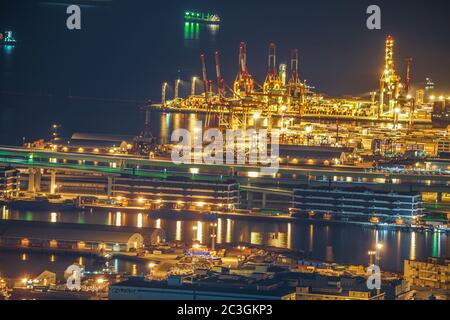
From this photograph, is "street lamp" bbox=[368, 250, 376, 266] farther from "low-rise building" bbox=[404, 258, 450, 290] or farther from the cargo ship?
the cargo ship

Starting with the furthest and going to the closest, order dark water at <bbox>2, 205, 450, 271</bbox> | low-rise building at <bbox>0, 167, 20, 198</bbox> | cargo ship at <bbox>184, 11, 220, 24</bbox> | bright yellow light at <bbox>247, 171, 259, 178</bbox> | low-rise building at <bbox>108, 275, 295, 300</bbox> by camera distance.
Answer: cargo ship at <bbox>184, 11, 220, 24</bbox>, bright yellow light at <bbox>247, 171, 259, 178</bbox>, low-rise building at <bbox>0, 167, 20, 198</bbox>, dark water at <bbox>2, 205, 450, 271</bbox>, low-rise building at <bbox>108, 275, 295, 300</bbox>

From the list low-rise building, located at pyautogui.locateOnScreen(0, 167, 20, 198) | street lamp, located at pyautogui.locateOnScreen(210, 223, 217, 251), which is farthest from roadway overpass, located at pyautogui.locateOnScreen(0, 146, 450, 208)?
street lamp, located at pyautogui.locateOnScreen(210, 223, 217, 251)

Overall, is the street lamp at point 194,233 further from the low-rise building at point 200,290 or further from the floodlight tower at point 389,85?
the floodlight tower at point 389,85

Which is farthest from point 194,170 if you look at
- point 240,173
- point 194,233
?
point 194,233
